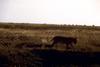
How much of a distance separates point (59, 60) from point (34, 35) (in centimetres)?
17

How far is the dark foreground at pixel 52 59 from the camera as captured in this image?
0.78m

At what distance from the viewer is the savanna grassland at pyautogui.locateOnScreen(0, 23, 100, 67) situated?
0.75m

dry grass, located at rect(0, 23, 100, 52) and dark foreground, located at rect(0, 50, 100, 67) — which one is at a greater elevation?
dry grass, located at rect(0, 23, 100, 52)

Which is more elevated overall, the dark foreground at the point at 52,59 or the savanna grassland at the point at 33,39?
the savanna grassland at the point at 33,39

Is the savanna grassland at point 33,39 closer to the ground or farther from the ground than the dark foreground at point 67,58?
farther from the ground

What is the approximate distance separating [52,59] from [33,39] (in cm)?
13

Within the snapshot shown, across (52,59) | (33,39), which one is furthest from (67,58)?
(33,39)

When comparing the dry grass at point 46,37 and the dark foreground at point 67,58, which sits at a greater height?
the dry grass at point 46,37

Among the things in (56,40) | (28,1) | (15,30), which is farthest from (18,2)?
(56,40)

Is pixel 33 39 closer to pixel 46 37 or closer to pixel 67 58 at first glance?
pixel 46 37

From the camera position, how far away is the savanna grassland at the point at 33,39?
0.75 meters

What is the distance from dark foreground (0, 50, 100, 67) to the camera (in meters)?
0.78

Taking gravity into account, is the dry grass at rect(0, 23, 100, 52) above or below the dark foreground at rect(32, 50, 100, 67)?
above

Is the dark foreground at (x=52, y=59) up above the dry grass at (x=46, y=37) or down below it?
below
